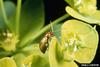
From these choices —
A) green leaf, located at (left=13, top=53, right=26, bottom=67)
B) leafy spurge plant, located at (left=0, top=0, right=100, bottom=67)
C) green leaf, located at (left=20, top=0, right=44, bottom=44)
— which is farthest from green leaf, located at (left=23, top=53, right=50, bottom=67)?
green leaf, located at (left=20, top=0, right=44, bottom=44)

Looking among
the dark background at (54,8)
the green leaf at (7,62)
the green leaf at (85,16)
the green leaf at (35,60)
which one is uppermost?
the green leaf at (85,16)

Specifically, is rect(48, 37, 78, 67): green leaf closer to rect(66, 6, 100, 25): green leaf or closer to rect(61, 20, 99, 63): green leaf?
rect(61, 20, 99, 63): green leaf

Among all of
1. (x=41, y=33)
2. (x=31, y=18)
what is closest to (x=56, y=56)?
(x=41, y=33)

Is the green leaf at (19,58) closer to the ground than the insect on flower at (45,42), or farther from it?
closer to the ground

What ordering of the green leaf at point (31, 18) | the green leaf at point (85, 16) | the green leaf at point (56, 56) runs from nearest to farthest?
the green leaf at point (56, 56), the green leaf at point (85, 16), the green leaf at point (31, 18)

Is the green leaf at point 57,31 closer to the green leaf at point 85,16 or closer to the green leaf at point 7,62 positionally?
the green leaf at point 85,16

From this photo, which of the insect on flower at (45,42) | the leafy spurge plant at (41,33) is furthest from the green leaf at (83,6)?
the insect on flower at (45,42)

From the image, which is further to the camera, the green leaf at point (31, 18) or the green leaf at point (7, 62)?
the green leaf at point (31, 18)
